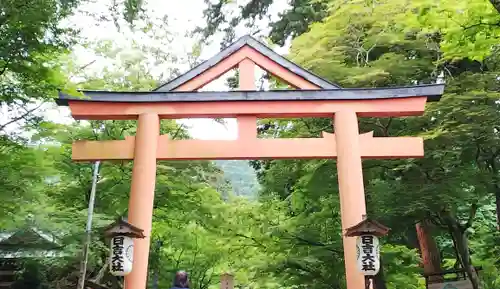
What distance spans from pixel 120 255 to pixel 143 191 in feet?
3.43

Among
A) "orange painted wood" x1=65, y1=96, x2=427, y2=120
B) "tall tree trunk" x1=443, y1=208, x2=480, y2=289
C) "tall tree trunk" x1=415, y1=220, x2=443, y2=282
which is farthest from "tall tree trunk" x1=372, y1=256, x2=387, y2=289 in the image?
"orange painted wood" x1=65, y1=96, x2=427, y2=120

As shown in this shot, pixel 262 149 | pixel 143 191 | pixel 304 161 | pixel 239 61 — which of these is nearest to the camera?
pixel 143 191

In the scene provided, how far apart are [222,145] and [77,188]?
5208 millimetres

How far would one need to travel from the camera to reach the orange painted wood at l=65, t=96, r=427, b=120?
7.40m

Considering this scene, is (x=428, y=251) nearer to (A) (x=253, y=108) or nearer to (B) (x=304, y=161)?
(B) (x=304, y=161)

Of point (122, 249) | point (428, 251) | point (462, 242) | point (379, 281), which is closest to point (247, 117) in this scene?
point (122, 249)

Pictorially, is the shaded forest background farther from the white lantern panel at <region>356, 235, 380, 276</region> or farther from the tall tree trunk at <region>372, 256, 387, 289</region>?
the white lantern panel at <region>356, 235, 380, 276</region>

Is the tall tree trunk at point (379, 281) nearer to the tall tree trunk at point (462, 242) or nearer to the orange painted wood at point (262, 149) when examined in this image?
the tall tree trunk at point (462, 242)

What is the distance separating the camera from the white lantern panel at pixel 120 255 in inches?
248

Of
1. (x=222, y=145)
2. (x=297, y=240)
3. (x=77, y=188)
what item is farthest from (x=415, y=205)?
(x=77, y=188)

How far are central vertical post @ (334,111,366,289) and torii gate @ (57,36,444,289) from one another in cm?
2

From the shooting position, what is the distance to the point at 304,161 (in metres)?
10.5

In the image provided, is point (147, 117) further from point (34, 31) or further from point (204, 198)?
point (204, 198)

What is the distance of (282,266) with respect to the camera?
9.27 meters
